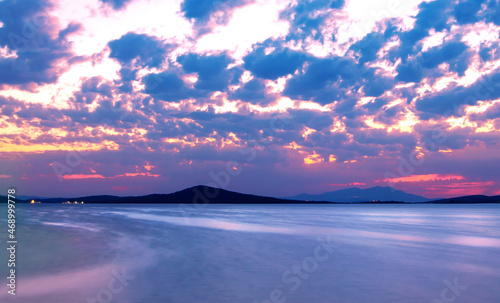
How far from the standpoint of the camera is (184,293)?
10.9 meters

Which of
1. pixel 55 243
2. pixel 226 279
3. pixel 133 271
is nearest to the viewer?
pixel 226 279

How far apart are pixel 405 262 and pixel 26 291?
14066 millimetres

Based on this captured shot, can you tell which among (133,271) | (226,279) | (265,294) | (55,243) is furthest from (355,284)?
(55,243)

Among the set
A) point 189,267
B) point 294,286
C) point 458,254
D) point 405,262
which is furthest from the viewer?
point 458,254

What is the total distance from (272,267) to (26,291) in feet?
27.2

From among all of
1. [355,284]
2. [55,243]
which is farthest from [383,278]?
[55,243]

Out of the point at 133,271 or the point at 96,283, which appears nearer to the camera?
the point at 96,283

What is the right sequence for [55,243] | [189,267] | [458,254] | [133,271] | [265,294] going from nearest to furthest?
1. [265,294]
2. [133,271]
3. [189,267]
4. [458,254]
5. [55,243]

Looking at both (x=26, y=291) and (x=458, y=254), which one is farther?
(x=458, y=254)

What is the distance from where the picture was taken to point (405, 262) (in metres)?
16.6

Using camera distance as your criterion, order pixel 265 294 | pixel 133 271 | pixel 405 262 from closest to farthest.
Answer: pixel 265 294 < pixel 133 271 < pixel 405 262

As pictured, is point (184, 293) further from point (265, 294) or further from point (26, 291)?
point (26, 291)

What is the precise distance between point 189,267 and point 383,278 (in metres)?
7.07

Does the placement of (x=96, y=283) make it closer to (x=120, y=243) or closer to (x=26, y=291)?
(x=26, y=291)
